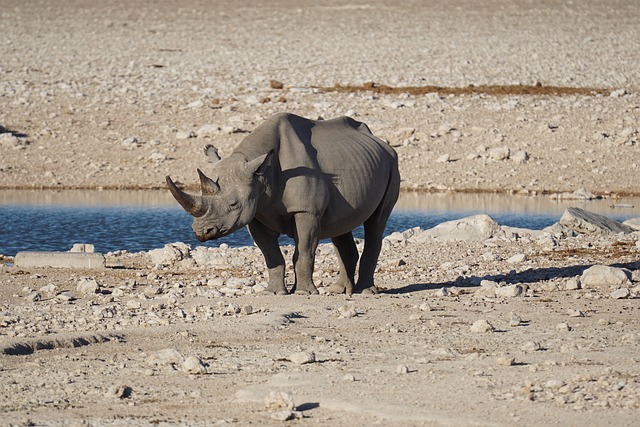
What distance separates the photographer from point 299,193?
12.6m

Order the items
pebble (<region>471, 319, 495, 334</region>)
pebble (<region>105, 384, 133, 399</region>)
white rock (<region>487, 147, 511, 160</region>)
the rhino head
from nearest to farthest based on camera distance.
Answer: pebble (<region>105, 384, 133, 399</region>)
pebble (<region>471, 319, 495, 334</region>)
the rhino head
white rock (<region>487, 147, 511, 160</region>)

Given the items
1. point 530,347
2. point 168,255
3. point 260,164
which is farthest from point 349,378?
point 168,255

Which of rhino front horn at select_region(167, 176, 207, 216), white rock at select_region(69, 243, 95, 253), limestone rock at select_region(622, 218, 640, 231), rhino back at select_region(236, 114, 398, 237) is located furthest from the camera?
limestone rock at select_region(622, 218, 640, 231)

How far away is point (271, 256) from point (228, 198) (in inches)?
43.8

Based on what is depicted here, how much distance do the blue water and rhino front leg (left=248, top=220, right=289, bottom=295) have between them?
551cm

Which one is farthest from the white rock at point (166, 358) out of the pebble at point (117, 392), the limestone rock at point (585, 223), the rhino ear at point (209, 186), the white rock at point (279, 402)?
the limestone rock at point (585, 223)

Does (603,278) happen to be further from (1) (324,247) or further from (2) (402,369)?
(2) (402,369)

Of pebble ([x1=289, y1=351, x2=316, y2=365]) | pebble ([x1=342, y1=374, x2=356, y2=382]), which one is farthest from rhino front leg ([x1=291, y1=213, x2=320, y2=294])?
pebble ([x1=342, y1=374, x2=356, y2=382])

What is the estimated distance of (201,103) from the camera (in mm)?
Answer: 31703

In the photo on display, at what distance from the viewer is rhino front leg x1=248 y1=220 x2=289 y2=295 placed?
13.0 m

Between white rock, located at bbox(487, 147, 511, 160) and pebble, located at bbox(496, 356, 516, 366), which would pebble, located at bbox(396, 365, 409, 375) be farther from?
white rock, located at bbox(487, 147, 511, 160)

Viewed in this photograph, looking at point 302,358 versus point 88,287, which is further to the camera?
point 88,287

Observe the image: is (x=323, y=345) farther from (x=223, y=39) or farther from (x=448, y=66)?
(x=223, y=39)

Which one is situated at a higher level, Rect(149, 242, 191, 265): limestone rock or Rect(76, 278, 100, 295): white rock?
Rect(76, 278, 100, 295): white rock
